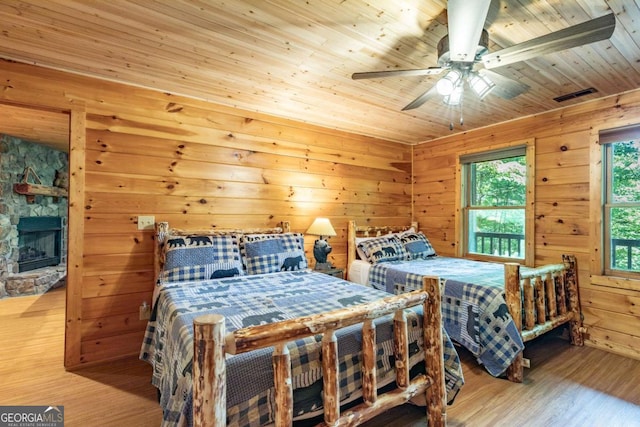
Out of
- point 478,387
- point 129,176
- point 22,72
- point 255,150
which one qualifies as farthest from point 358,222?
point 22,72

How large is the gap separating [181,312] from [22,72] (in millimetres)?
2139

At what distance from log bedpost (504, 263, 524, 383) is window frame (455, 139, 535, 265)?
1.25 metres

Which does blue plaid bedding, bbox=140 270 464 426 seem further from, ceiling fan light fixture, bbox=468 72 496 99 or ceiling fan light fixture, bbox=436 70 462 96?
ceiling fan light fixture, bbox=468 72 496 99

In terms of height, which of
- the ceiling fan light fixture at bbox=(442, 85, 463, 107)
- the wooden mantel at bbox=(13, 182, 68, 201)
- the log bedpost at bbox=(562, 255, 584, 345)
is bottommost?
the log bedpost at bbox=(562, 255, 584, 345)

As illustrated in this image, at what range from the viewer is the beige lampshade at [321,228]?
3.16m

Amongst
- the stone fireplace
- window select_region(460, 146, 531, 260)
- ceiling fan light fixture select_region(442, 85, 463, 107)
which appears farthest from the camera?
the stone fireplace

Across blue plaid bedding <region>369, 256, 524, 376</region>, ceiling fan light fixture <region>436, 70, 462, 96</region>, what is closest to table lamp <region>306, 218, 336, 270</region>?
blue plaid bedding <region>369, 256, 524, 376</region>

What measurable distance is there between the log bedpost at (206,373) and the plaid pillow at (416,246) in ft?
9.37

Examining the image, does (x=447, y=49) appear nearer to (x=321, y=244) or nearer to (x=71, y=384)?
(x=321, y=244)

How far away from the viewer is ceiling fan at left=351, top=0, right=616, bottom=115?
1.23 meters

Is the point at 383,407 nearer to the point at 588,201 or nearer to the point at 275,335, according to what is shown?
the point at 275,335

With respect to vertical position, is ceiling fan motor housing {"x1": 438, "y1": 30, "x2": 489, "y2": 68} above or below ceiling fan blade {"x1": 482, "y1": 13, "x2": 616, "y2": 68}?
above

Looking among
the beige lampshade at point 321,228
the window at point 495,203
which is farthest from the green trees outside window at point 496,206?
the beige lampshade at point 321,228

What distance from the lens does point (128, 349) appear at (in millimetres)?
2490
